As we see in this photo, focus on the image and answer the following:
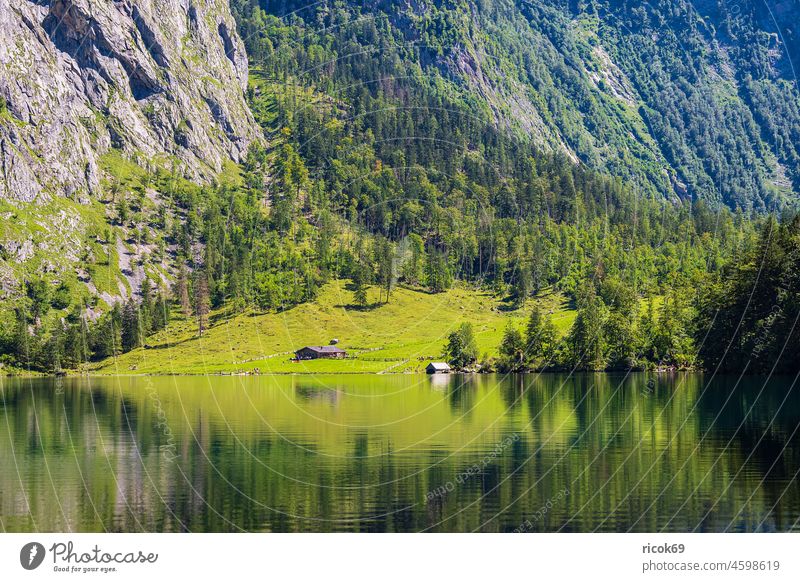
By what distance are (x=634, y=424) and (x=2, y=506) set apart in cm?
5525

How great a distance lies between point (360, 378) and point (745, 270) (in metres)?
75.1

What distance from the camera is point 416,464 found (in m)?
70.1

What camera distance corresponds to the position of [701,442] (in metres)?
76.9

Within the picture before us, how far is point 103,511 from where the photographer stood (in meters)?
55.7

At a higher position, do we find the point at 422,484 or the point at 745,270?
the point at 745,270

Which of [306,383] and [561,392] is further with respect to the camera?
[306,383]

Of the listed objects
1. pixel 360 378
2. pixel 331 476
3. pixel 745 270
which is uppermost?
pixel 745 270

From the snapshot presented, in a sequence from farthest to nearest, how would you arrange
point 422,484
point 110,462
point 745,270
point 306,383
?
point 306,383
point 745,270
point 110,462
point 422,484

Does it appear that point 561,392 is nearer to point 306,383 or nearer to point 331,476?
point 306,383

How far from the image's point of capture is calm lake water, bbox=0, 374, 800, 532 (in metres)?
53.2

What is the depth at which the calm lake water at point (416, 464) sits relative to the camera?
53219 mm

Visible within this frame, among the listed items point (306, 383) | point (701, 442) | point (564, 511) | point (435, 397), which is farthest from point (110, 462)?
point (306, 383)

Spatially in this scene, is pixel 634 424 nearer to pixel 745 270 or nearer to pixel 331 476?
pixel 331 476

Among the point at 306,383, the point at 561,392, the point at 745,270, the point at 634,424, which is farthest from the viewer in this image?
the point at 306,383
